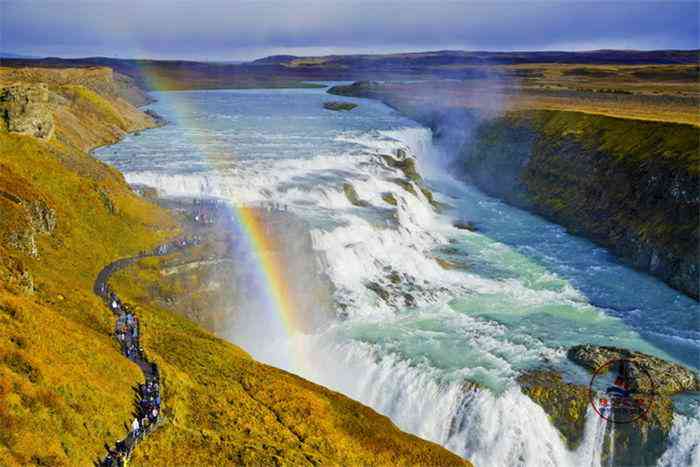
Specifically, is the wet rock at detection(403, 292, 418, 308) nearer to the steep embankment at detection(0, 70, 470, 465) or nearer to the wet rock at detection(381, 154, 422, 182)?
the steep embankment at detection(0, 70, 470, 465)

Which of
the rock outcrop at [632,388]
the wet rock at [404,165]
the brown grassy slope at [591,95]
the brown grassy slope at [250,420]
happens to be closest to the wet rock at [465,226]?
the wet rock at [404,165]

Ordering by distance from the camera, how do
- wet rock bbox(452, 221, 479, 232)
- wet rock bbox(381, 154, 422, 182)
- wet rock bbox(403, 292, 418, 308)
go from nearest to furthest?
wet rock bbox(403, 292, 418, 308), wet rock bbox(452, 221, 479, 232), wet rock bbox(381, 154, 422, 182)

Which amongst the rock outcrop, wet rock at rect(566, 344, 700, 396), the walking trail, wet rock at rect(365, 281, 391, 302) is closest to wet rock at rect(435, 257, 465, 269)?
wet rock at rect(365, 281, 391, 302)

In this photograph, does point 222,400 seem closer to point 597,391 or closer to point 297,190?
point 597,391

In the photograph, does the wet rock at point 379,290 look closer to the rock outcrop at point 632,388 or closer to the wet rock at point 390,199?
the rock outcrop at point 632,388

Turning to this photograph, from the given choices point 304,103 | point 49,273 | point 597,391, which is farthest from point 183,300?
point 304,103
